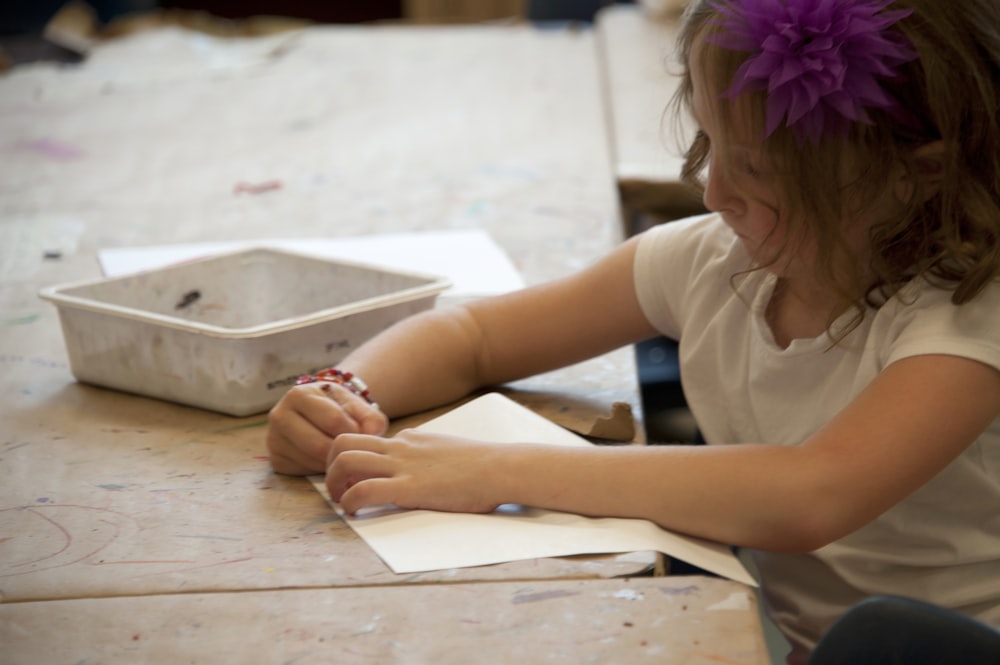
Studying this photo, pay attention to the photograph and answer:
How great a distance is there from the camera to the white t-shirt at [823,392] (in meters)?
0.84

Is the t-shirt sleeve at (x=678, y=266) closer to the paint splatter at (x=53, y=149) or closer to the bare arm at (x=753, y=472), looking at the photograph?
the bare arm at (x=753, y=472)

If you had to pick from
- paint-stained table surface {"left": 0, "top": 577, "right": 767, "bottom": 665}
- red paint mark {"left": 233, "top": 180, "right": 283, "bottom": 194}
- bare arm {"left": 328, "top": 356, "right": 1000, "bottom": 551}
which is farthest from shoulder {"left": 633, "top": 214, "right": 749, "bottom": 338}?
red paint mark {"left": 233, "top": 180, "right": 283, "bottom": 194}

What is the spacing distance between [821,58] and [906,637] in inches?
15.1

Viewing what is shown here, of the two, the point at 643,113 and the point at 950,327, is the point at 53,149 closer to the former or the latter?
the point at 643,113

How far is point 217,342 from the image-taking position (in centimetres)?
98

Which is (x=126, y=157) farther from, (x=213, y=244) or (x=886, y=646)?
(x=886, y=646)

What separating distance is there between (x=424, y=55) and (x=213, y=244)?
132 centimetres

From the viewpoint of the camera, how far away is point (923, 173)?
82 cm

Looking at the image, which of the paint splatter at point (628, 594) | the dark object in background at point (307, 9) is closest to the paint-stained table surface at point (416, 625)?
the paint splatter at point (628, 594)

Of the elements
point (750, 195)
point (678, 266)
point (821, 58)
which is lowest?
point (678, 266)

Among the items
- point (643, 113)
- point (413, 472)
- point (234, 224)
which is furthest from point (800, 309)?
point (643, 113)

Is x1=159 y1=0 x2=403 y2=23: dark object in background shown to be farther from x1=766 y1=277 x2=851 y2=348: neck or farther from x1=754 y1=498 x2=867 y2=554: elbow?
x1=754 y1=498 x2=867 y2=554: elbow

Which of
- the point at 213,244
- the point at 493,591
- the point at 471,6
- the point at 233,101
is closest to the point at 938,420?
the point at 493,591

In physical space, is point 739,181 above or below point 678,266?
above
